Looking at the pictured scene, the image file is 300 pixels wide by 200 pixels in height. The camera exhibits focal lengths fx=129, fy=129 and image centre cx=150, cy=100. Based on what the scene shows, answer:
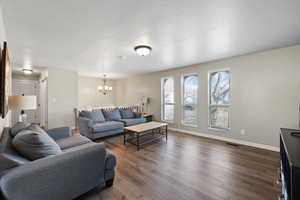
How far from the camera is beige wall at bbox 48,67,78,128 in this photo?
4.59 meters

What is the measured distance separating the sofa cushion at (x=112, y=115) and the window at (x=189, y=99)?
8.25 ft

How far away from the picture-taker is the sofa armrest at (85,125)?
148 inches

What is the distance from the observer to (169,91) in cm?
535

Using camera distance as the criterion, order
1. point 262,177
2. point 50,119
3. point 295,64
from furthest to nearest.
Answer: point 50,119, point 295,64, point 262,177

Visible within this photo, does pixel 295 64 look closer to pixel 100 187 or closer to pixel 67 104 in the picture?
pixel 100 187

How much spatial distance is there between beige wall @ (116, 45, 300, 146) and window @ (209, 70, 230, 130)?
0.17 metres

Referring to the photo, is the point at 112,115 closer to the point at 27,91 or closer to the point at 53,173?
the point at 53,173

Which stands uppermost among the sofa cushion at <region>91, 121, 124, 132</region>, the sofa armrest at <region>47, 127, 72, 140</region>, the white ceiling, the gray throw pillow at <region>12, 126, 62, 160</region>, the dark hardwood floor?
the white ceiling

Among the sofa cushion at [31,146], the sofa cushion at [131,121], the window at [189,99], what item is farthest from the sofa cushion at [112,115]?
the sofa cushion at [31,146]

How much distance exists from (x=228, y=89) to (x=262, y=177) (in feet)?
7.89

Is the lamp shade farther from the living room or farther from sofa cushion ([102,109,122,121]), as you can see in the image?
sofa cushion ([102,109,122,121])

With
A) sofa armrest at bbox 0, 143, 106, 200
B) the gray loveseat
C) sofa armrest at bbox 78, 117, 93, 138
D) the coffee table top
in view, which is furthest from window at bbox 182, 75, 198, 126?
sofa armrest at bbox 0, 143, 106, 200

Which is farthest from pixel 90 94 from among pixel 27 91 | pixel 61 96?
pixel 27 91

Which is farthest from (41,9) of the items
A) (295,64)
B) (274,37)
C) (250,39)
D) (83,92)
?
(83,92)
